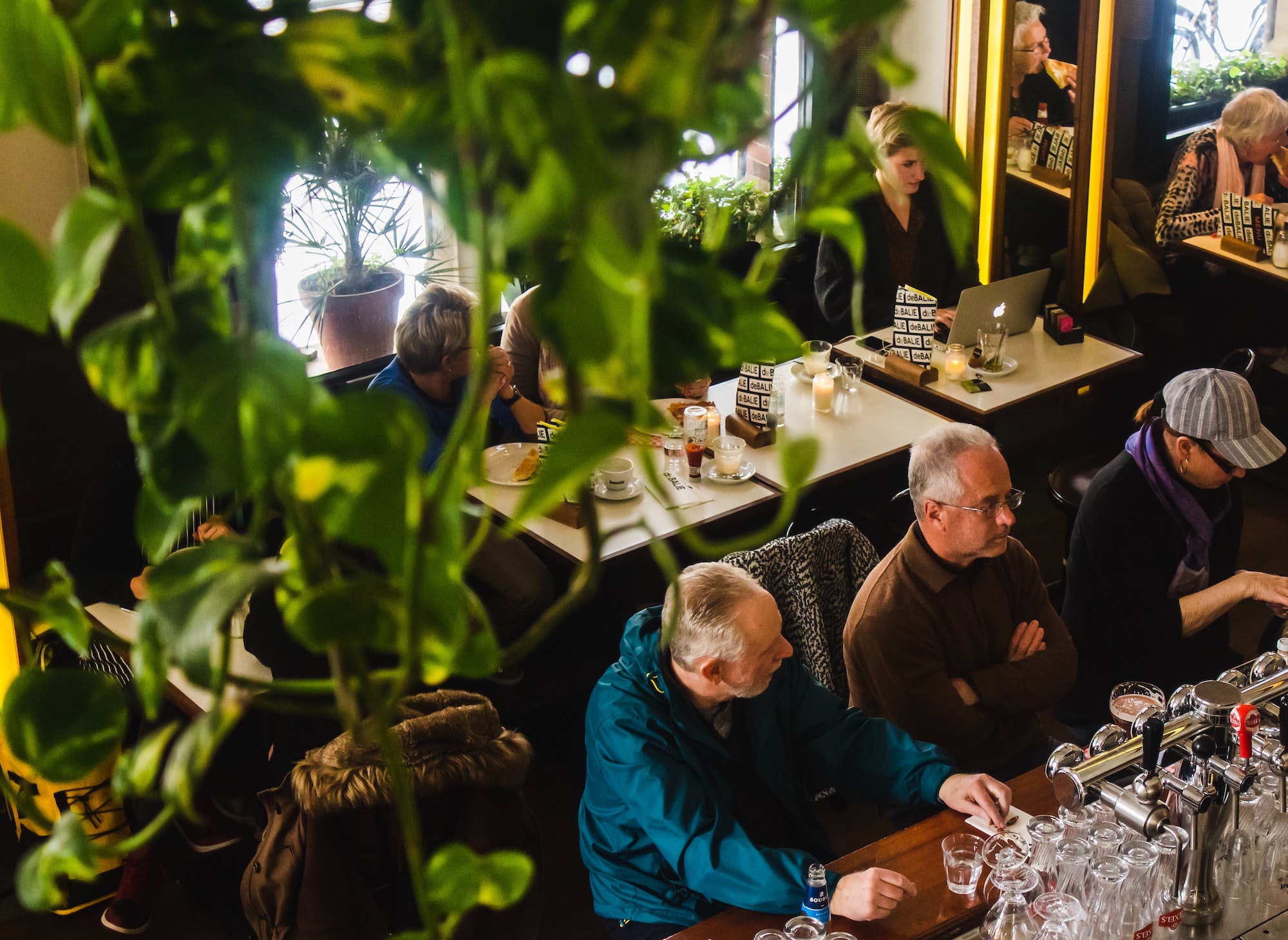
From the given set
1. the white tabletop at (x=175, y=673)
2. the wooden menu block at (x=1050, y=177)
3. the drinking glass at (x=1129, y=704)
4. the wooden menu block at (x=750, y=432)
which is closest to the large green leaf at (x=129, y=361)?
the drinking glass at (x=1129, y=704)

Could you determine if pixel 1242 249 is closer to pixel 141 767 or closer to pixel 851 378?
pixel 851 378

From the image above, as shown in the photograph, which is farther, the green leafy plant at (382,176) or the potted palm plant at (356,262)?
the potted palm plant at (356,262)

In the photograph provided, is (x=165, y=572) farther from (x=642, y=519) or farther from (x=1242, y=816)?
(x=1242, y=816)

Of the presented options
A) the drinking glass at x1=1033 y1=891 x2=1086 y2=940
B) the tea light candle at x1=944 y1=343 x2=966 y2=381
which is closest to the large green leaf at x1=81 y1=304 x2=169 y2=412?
the drinking glass at x1=1033 y1=891 x2=1086 y2=940

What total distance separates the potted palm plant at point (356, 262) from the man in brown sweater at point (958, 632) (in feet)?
7.90

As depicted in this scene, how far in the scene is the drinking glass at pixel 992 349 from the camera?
4691 millimetres

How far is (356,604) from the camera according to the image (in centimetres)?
43

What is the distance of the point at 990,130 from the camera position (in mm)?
5867

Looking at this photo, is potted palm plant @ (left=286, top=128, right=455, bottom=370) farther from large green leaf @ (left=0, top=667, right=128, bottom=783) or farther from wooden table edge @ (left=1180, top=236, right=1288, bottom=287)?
large green leaf @ (left=0, top=667, right=128, bottom=783)

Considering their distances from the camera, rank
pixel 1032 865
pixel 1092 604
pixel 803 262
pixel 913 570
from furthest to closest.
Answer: pixel 803 262 → pixel 1092 604 → pixel 913 570 → pixel 1032 865

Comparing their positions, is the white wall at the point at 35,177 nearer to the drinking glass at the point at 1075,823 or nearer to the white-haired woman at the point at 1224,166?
the drinking glass at the point at 1075,823

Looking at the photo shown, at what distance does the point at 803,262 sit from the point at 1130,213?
1493 mm

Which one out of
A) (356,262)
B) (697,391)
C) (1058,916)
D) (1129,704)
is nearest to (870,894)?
(1058,916)

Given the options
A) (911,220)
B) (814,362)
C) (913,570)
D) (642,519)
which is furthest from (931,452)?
(642,519)
